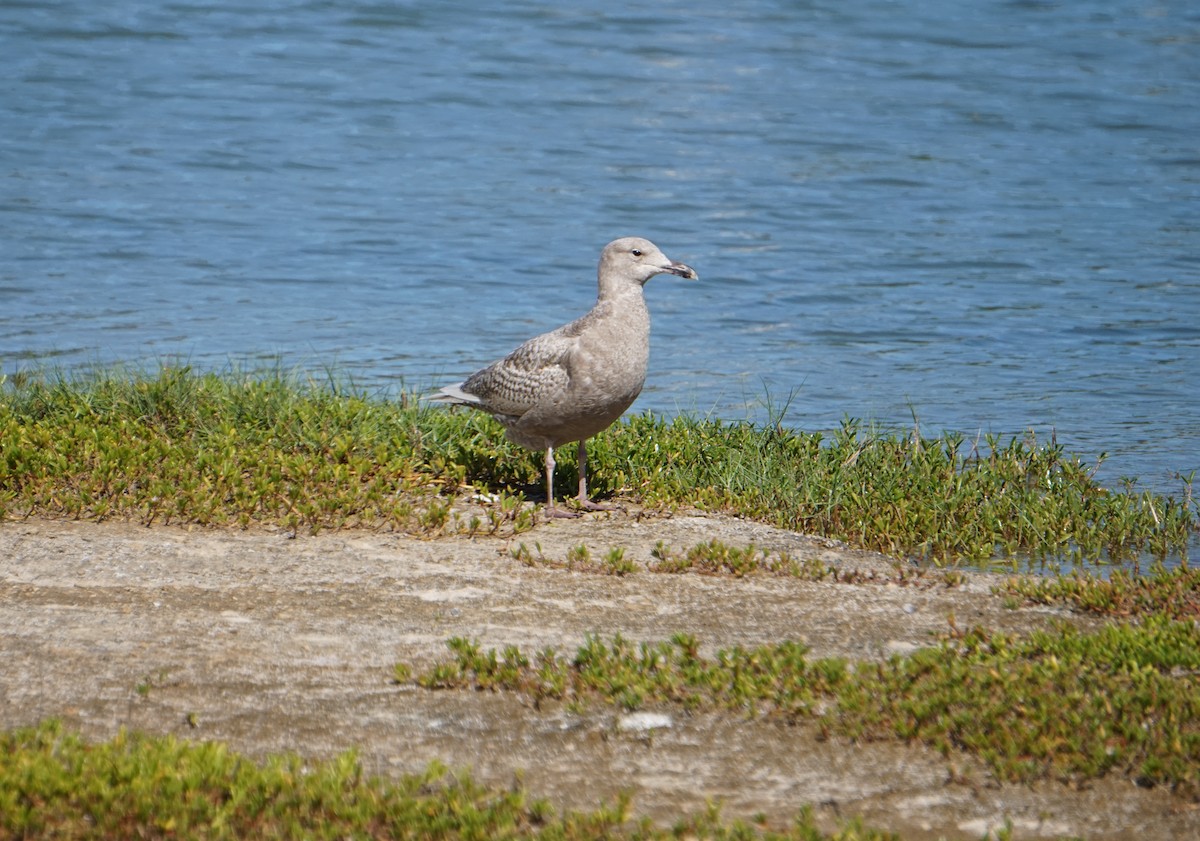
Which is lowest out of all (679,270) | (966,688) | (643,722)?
(643,722)

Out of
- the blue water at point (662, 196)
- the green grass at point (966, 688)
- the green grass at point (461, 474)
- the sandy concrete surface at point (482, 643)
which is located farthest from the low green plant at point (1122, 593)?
the blue water at point (662, 196)

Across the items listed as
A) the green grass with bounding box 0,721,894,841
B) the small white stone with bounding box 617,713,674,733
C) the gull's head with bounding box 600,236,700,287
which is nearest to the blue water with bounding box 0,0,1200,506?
the gull's head with bounding box 600,236,700,287

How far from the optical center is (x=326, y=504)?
327 inches

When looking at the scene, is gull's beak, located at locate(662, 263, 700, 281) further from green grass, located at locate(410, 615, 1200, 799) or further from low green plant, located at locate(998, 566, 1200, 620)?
green grass, located at locate(410, 615, 1200, 799)

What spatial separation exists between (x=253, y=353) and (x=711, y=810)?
958cm

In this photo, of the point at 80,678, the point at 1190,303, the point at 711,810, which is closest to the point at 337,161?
the point at 1190,303

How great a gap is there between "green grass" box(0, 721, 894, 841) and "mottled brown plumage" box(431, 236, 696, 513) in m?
3.75

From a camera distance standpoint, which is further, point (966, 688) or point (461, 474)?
point (461, 474)

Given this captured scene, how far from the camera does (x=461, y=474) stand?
29.8 feet

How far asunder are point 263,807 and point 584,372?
13.6 feet

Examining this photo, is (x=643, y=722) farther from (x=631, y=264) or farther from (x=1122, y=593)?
(x=631, y=264)

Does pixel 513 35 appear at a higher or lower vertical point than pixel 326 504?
higher

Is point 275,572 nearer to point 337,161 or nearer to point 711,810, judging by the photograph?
point 711,810

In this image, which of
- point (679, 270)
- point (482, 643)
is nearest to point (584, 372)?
point (679, 270)
